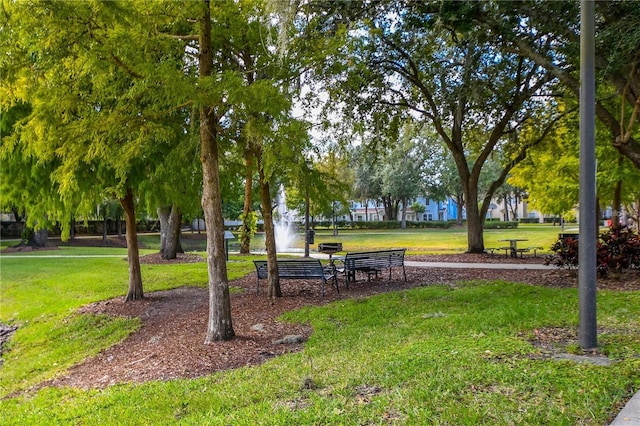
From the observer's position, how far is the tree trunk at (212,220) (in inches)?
269

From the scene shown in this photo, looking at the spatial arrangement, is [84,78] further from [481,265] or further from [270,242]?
[481,265]

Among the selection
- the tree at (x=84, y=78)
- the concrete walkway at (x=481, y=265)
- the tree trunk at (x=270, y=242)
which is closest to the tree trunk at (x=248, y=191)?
the tree trunk at (x=270, y=242)

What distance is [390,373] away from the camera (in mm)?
4422

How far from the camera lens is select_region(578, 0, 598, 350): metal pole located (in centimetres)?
478

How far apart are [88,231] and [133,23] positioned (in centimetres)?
4415

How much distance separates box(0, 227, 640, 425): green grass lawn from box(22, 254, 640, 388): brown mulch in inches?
16.7

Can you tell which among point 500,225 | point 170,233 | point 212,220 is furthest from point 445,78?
point 500,225

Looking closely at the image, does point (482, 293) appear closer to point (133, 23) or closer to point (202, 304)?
point (202, 304)

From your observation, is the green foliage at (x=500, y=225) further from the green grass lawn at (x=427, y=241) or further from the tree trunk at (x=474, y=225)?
the tree trunk at (x=474, y=225)

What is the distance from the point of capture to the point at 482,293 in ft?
29.8

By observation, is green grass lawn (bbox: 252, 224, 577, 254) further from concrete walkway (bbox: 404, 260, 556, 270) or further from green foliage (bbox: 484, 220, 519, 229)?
green foliage (bbox: 484, 220, 519, 229)

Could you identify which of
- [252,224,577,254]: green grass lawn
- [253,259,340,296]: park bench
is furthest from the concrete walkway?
[252,224,577,254]: green grass lawn

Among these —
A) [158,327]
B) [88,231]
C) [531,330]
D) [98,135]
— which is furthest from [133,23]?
[88,231]

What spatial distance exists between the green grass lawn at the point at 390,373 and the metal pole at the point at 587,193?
378mm
